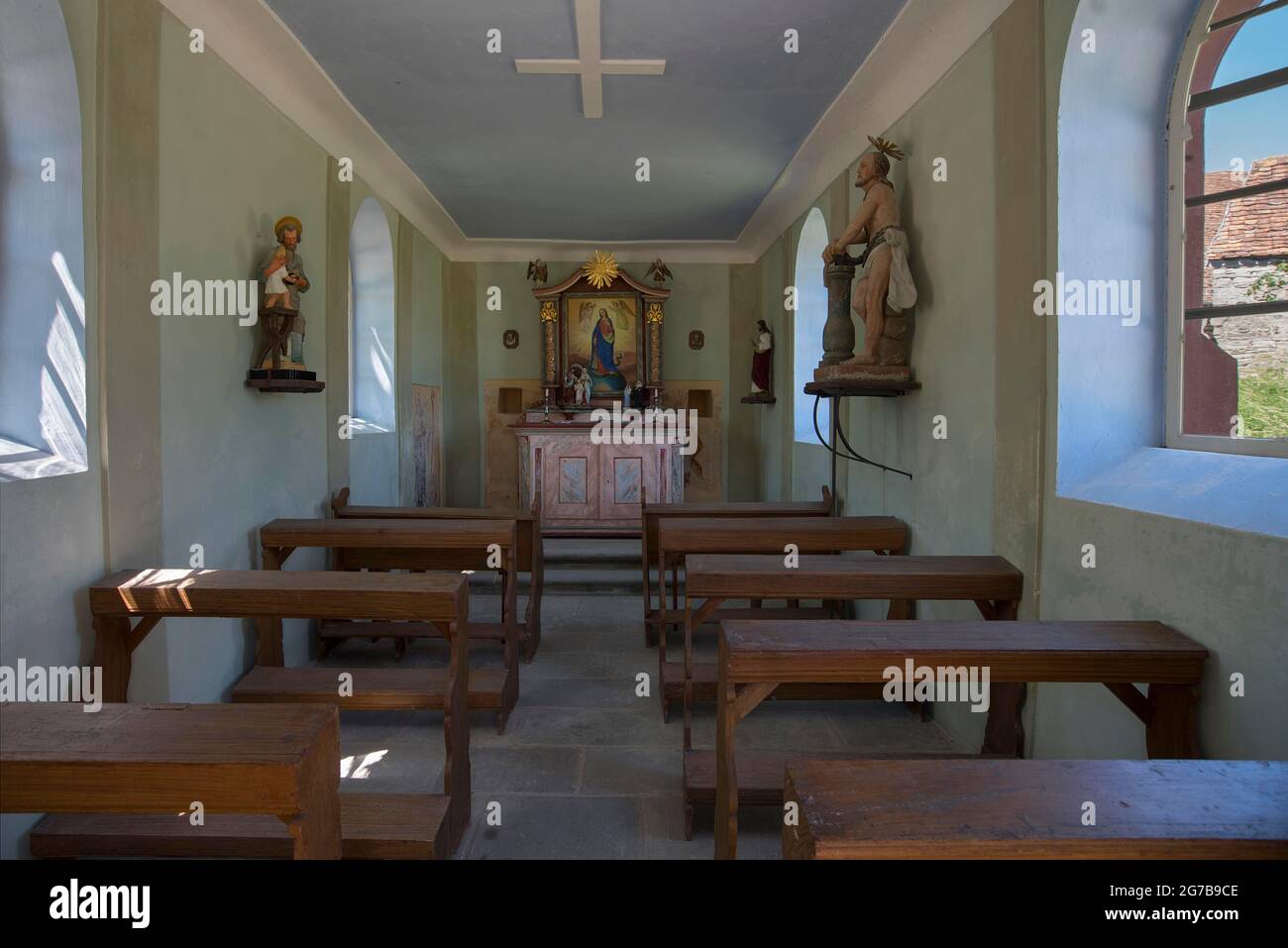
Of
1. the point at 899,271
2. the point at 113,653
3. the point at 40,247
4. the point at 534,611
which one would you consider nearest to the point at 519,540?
the point at 534,611

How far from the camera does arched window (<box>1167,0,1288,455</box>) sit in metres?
2.61

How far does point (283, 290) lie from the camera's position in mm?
4633

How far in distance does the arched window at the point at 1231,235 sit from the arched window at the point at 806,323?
4.48 meters

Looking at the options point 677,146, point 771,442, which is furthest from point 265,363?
point 771,442

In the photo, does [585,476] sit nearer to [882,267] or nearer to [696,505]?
[696,505]

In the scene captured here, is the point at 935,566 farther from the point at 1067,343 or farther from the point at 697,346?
the point at 697,346

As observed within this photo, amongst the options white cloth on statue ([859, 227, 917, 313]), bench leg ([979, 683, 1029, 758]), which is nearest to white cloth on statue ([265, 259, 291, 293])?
white cloth on statue ([859, 227, 917, 313])

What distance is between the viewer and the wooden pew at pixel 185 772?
1503 millimetres

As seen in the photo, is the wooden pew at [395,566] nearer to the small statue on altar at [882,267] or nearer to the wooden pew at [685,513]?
the wooden pew at [685,513]

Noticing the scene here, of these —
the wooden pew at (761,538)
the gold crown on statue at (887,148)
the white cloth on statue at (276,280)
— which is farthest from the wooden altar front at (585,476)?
the gold crown on statue at (887,148)

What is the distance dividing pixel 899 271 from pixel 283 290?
129 inches

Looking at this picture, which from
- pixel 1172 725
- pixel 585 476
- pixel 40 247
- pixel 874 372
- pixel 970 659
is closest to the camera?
pixel 970 659

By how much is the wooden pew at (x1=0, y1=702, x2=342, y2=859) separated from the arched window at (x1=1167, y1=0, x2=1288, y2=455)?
2756 mm

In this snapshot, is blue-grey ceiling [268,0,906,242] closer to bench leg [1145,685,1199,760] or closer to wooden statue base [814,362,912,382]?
wooden statue base [814,362,912,382]
